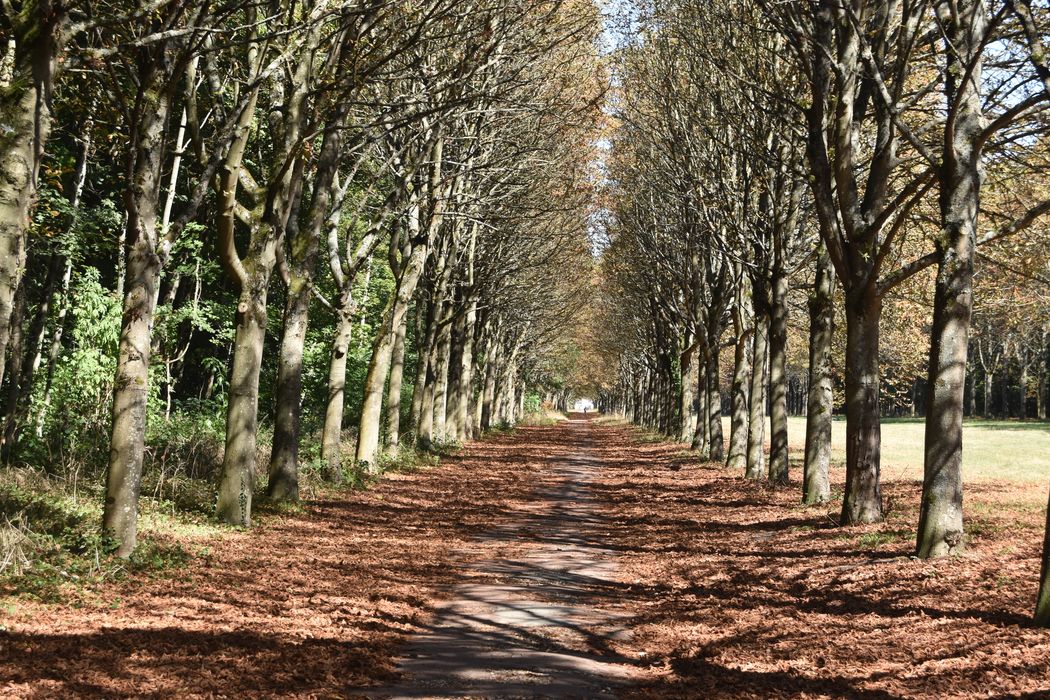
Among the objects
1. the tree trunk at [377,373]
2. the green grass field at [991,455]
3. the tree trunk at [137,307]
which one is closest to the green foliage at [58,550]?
the tree trunk at [137,307]

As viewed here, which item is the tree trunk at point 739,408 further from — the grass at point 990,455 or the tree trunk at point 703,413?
the grass at point 990,455

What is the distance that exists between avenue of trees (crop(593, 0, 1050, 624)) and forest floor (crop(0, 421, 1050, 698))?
1.12 m

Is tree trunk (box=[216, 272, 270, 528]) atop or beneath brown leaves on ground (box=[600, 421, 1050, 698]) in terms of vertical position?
atop

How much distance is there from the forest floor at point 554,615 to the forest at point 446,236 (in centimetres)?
19

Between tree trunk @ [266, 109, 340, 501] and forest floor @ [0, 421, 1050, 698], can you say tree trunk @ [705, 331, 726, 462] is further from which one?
tree trunk @ [266, 109, 340, 501]

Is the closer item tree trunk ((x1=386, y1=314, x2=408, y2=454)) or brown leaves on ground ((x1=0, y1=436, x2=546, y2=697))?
brown leaves on ground ((x1=0, y1=436, x2=546, y2=697))

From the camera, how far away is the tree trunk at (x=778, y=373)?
754 inches

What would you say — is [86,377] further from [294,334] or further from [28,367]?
[28,367]

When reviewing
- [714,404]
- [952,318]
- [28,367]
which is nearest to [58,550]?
[952,318]

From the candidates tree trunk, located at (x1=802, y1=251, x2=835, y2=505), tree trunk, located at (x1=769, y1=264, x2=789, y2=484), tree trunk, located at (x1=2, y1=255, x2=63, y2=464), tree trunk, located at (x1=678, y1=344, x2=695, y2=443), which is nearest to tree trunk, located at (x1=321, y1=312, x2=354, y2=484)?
tree trunk, located at (x1=2, y1=255, x2=63, y2=464)

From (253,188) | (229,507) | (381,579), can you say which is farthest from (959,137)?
(229,507)

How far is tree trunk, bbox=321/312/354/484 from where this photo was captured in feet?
57.0

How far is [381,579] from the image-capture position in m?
9.61

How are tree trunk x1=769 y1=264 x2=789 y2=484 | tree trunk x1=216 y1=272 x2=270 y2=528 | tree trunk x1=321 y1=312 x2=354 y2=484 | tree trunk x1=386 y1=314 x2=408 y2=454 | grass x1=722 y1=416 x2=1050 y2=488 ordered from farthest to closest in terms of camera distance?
grass x1=722 y1=416 x2=1050 y2=488, tree trunk x1=386 y1=314 x2=408 y2=454, tree trunk x1=769 y1=264 x2=789 y2=484, tree trunk x1=321 y1=312 x2=354 y2=484, tree trunk x1=216 y1=272 x2=270 y2=528
